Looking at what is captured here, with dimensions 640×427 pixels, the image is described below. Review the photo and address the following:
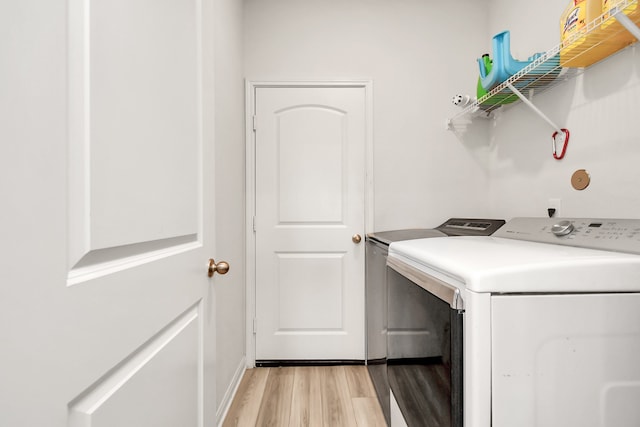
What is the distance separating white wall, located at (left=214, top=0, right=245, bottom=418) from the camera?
5.59ft

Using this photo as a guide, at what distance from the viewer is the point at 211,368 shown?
1.04 metres

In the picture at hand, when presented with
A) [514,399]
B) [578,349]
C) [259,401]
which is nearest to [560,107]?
[578,349]

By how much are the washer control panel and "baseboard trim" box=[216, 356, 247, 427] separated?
1.62 meters

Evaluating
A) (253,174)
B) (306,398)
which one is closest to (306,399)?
(306,398)

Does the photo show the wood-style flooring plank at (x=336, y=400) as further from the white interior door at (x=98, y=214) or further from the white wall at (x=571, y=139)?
the white wall at (x=571, y=139)

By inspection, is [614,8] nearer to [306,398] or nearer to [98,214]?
[98,214]

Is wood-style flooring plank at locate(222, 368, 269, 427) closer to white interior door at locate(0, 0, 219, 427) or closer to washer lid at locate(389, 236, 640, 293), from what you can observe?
white interior door at locate(0, 0, 219, 427)

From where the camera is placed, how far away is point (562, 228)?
120 centimetres

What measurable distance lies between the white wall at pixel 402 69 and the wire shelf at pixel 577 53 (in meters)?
0.45

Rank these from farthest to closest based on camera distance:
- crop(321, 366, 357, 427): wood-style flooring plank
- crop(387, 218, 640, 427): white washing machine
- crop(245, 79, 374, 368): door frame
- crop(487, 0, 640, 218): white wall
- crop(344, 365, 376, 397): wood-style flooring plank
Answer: crop(245, 79, 374, 368): door frame → crop(344, 365, 376, 397): wood-style flooring plank → crop(321, 366, 357, 427): wood-style flooring plank → crop(487, 0, 640, 218): white wall → crop(387, 218, 640, 427): white washing machine

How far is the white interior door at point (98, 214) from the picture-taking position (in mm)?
373

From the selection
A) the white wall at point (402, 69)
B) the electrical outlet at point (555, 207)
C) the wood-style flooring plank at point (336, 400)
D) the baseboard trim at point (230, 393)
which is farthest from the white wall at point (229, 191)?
the electrical outlet at point (555, 207)

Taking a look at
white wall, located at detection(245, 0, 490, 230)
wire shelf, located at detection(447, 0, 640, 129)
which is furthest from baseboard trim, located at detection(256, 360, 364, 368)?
wire shelf, located at detection(447, 0, 640, 129)

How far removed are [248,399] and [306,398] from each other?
328mm
